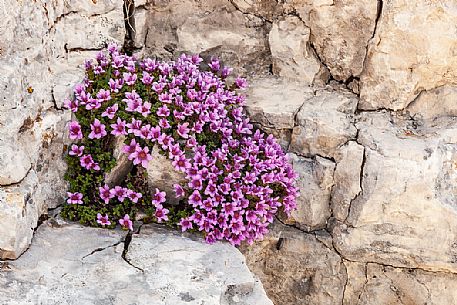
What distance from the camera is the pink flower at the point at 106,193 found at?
154 inches

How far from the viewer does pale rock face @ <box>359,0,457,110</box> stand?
3.94 meters

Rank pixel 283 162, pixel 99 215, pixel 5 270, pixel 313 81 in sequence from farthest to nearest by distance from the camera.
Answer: pixel 313 81, pixel 283 162, pixel 99 215, pixel 5 270

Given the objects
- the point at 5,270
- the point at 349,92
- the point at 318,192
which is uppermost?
the point at 349,92

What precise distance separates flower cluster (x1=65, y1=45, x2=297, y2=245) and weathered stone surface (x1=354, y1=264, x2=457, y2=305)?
0.77 meters

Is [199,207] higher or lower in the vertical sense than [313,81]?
lower

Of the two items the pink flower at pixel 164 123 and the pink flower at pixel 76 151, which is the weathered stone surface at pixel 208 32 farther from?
the pink flower at pixel 76 151

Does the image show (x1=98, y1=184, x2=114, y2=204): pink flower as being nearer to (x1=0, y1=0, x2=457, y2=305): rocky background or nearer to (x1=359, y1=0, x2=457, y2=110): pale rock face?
(x1=0, y1=0, x2=457, y2=305): rocky background

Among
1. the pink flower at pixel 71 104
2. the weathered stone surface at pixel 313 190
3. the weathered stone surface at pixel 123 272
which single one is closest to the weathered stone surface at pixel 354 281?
the weathered stone surface at pixel 313 190

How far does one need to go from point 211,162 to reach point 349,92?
3.61ft

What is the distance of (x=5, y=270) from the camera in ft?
11.1

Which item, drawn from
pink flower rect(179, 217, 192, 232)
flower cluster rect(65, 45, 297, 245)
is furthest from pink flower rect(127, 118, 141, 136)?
pink flower rect(179, 217, 192, 232)

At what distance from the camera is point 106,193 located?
3922 millimetres

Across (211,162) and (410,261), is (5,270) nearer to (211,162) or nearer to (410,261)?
(211,162)

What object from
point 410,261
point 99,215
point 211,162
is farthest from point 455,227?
point 99,215
